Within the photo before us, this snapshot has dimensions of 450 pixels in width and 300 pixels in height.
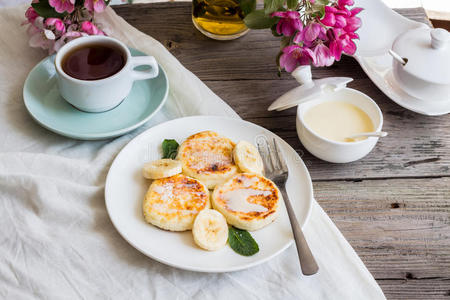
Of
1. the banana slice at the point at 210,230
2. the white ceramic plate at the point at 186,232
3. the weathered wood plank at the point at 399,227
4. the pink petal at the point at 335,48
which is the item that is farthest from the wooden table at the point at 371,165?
the banana slice at the point at 210,230

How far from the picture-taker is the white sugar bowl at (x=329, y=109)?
3.87 feet

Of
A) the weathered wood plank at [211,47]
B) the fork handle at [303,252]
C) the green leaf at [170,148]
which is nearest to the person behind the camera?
the fork handle at [303,252]

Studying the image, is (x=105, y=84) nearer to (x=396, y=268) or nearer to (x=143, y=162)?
(x=143, y=162)

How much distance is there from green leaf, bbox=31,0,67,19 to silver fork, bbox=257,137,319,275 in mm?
731

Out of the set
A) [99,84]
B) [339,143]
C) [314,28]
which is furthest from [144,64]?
[339,143]

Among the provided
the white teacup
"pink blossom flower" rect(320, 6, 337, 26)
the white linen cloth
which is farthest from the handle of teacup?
"pink blossom flower" rect(320, 6, 337, 26)

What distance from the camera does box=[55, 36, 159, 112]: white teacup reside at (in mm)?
1217

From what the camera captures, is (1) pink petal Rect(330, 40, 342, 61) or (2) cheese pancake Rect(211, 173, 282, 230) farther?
(1) pink petal Rect(330, 40, 342, 61)

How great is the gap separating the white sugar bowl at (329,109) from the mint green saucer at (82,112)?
1.18 ft

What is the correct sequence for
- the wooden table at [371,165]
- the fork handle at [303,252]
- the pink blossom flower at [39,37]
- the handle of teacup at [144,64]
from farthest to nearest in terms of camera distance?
the pink blossom flower at [39,37], the handle of teacup at [144,64], the wooden table at [371,165], the fork handle at [303,252]

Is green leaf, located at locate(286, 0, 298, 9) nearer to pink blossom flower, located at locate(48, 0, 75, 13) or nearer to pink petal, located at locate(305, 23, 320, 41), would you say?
pink petal, located at locate(305, 23, 320, 41)

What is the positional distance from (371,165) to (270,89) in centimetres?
Answer: 40

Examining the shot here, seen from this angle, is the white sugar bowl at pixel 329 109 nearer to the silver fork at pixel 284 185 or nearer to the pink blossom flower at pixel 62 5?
the silver fork at pixel 284 185

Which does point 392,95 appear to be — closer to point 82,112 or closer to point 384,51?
point 384,51
